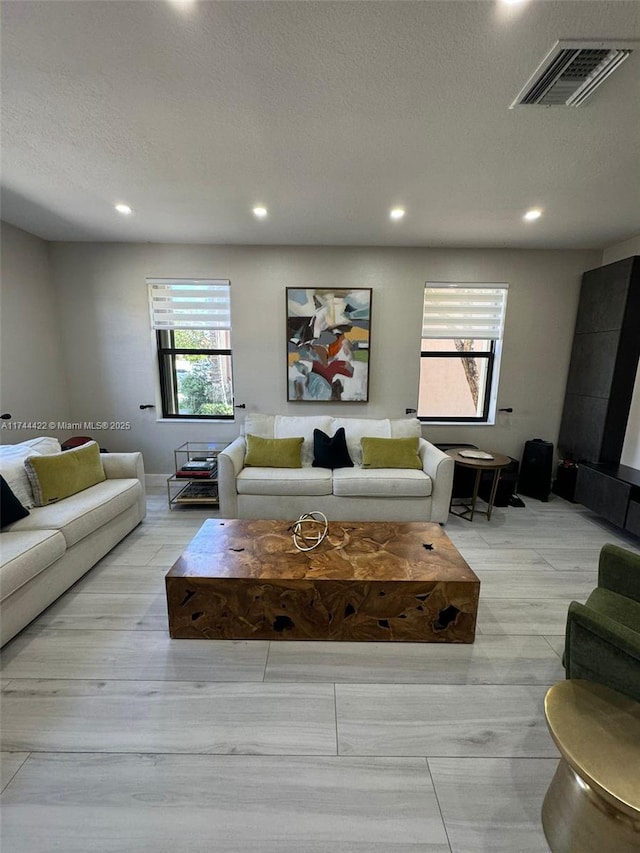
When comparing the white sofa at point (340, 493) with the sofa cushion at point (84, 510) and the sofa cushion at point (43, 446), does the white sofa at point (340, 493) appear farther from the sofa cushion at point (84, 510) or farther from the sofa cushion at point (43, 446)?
the sofa cushion at point (43, 446)

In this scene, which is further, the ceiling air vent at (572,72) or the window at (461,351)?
the window at (461,351)

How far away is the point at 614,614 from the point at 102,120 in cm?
334

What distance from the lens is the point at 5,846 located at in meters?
1.01

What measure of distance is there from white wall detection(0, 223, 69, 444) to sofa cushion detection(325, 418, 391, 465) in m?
2.96

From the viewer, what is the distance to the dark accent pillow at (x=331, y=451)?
3.28m

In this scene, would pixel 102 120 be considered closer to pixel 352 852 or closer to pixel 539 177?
pixel 539 177

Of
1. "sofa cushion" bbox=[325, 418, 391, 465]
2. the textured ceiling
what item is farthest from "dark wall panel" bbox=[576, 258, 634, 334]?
"sofa cushion" bbox=[325, 418, 391, 465]

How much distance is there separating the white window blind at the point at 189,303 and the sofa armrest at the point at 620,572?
11.9 feet

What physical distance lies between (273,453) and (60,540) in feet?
5.57

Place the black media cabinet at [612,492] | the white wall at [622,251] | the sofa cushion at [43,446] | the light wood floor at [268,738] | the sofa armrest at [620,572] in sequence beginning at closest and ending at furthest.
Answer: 1. the light wood floor at [268,738]
2. the sofa armrest at [620,572]
3. the sofa cushion at [43,446]
4. the black media cabinet at [612,492]
5. the white wall at [622,251]

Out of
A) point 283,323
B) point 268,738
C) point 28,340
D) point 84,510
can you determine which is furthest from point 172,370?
point 268,738

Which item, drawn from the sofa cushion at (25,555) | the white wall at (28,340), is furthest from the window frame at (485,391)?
the white wall at (28,340)

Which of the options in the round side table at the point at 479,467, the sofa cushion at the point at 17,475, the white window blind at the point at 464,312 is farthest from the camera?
the white window blind at the point at 464,312

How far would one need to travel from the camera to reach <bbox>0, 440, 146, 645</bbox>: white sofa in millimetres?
1718
